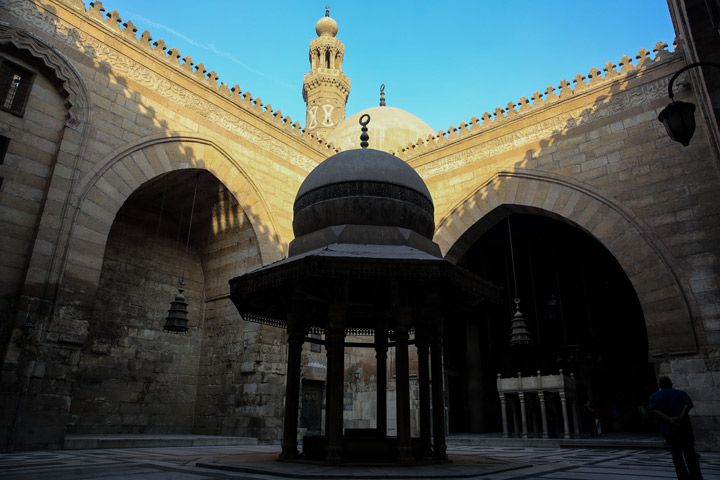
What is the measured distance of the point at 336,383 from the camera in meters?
4.49

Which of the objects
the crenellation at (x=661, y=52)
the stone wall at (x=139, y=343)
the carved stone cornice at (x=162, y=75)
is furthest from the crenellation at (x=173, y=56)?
the crenellation at (x=661, y=52)

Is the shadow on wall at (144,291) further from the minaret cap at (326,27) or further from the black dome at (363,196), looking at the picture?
the minaret cap at (326,27)

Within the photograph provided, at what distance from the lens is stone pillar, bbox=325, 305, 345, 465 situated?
4.26 m

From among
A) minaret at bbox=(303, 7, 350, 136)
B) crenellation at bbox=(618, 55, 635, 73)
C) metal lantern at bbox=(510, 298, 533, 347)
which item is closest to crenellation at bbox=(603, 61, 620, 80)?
crenellation at bbox=(618, 55, 635, 73)

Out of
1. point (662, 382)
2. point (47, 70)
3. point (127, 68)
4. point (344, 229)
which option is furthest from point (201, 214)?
point (662, 382)

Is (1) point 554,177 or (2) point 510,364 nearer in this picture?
(1) point 554,177

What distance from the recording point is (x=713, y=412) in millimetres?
8125

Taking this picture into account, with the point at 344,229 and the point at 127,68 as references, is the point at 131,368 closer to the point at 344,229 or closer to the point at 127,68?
the point at 127,68

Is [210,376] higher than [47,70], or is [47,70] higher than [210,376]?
[47,70]

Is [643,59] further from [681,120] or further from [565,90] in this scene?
[681,120]

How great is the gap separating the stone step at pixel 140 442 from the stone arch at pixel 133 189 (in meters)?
2.30

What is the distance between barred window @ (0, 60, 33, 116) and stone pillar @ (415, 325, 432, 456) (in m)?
7.41

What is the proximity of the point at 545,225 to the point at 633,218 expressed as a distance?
4.52m

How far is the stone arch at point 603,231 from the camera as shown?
29.1 ft
